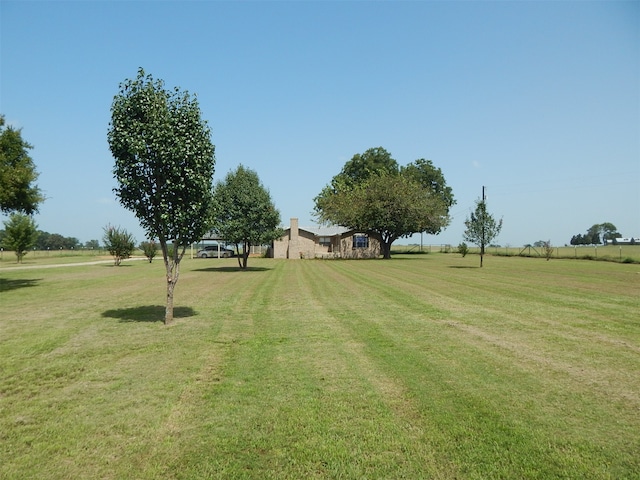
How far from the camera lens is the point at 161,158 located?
10609mm

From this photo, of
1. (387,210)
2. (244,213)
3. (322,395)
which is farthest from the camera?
(387,210)

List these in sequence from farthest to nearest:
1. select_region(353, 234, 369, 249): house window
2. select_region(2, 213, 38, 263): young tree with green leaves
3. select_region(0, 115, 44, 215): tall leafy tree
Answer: select_region(353, 234, 369, 249): house window, select_region(2, 213, 38, 263): young tree with green leaves, select_region(0, 115, 44, 215): tall leafy tree

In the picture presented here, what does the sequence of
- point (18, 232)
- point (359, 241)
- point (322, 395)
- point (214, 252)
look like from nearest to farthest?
point (322, 395)
point (18, 232)
point (359, 241)
point (214, 252)

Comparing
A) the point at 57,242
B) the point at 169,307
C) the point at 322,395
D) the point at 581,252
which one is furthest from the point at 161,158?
the point at 57,242

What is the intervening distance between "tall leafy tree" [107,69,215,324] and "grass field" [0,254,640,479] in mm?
3127

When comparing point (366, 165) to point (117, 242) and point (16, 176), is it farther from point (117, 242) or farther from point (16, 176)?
point (16, 176)

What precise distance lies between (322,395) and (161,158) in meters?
7.35

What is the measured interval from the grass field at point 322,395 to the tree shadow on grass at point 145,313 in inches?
7.6

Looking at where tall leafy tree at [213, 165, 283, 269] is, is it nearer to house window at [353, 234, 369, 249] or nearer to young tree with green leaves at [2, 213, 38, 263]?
young tree with green leaves at [2, 213, 38, 263]

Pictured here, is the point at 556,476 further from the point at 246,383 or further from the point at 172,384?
the point at 172,384

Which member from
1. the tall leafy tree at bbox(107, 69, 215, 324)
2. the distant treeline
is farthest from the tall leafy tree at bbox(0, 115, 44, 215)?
the distant treeline

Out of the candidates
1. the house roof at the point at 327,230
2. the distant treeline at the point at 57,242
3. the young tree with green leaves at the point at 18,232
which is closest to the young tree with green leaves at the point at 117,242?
the young tree with green leaves at the point at 18,232

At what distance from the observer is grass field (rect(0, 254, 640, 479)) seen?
4.35 metres

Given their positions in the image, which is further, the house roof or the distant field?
the house roof
